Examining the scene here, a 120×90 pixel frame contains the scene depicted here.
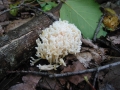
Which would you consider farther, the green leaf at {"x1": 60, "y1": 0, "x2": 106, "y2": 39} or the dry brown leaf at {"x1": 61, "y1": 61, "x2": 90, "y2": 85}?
the green leaf at {"x1": 60, "y1": 0, "x2": 106, "y2": 39}

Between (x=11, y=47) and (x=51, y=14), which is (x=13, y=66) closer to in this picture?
(x=11, y=47)

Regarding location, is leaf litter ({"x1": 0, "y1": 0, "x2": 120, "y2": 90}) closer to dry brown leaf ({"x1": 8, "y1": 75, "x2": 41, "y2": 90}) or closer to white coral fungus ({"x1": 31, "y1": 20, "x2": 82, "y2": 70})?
dry brown leaf ({"x1": 8, "y1": 75, "x2": 41, "y2": 90})

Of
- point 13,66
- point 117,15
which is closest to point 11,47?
point 13,66

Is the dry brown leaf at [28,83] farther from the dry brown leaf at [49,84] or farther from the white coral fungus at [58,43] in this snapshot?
the white coral fungus at [58,43]

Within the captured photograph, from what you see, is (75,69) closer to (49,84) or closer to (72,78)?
(72,78)

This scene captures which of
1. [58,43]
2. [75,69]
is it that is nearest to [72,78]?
[75,69]

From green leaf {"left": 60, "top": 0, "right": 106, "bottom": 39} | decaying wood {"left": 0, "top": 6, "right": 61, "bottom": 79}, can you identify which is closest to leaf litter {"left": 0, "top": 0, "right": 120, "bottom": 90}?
decaying wood {"left": 0, "top": 6, "right": 61, "bottom": 79}

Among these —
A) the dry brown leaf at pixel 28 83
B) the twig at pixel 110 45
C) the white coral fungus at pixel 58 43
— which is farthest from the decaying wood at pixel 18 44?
the twig at pixel 110 45
